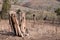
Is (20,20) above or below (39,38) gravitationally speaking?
above

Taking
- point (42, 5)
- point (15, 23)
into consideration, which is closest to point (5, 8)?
point (15, 23)

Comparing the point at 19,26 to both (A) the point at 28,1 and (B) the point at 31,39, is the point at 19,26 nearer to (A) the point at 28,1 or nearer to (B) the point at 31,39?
(B) the point at 31,39

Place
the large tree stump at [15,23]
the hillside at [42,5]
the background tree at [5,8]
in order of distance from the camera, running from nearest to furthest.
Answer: the large tree stump at [15,23]
the background tree at [5,8]
the hillside at [42,5]

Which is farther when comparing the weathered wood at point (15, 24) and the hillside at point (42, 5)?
the hillside at point (42, 5)

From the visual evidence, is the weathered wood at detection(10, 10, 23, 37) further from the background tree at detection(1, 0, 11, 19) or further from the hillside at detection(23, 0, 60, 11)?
the hillside at detection(23, 0, 60, 11)

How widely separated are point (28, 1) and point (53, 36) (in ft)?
122

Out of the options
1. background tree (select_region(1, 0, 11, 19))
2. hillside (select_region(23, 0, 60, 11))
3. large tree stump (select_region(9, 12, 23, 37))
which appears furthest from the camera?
hillside (select_region(23, 0, 60, 11))

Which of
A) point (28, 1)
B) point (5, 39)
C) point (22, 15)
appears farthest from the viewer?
point (28, 1)

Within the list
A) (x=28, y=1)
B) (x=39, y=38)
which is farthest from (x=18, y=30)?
(x=28, y=1)

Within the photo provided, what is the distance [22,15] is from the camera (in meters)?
13.0

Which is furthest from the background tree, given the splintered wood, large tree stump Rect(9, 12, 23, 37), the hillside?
the hillside

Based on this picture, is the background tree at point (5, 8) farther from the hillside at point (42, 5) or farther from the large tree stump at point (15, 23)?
the hillside at point (42, 5)

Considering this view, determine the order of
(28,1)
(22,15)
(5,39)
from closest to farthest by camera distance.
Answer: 1. (5,39)
2. (22,15)
3. (28,1)

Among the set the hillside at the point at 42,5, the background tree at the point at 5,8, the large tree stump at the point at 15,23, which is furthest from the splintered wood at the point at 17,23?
the hillside at the point at 42,5
